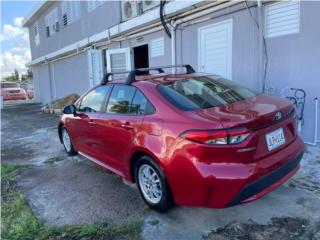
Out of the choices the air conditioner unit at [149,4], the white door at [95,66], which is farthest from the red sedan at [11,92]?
the air conditioner unit at [149,4]

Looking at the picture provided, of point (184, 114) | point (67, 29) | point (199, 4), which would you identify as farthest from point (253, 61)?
point (67, 29)

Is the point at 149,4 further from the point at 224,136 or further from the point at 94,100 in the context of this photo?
the point at 224,136

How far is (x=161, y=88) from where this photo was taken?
332 cm

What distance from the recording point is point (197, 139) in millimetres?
2621

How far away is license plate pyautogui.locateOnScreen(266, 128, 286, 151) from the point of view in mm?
2777

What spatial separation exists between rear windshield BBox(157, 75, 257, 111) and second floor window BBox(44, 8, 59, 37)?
14.3 metres

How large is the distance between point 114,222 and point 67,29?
13.3 metres

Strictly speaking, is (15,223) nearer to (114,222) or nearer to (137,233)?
(114,222)

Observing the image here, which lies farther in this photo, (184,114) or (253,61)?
(253,61)

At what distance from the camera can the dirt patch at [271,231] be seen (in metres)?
2.72

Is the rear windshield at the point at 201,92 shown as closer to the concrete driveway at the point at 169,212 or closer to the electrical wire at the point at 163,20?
the concrete driveway at the point at 169,212

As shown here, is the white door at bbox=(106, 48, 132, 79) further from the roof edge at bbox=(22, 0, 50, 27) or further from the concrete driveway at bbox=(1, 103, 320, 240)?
the roof edge at bbox=(22, 0, 50, 27)

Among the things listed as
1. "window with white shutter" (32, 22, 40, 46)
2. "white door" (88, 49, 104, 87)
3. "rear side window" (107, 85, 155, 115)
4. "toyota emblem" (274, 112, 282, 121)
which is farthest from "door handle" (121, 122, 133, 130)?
"window with white shutter" (32, 22, 40, 46)

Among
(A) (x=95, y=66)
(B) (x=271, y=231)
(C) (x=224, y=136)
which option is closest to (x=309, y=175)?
(B) (x=271, y=231)
